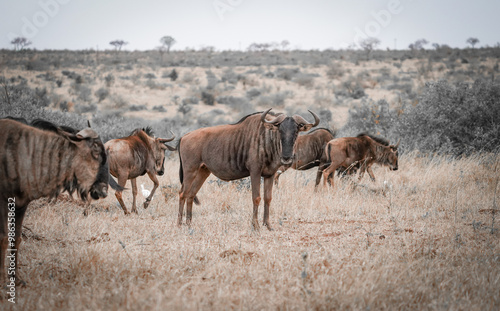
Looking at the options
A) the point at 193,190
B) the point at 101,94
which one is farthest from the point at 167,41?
the point at 193,190

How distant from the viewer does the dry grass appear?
3115mm

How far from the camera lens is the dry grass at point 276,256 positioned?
3115 mm

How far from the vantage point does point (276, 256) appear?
169 inches

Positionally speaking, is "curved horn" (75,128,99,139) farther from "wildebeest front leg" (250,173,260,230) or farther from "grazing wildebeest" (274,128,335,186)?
"grazing wildebeest" (274,128,335,186)

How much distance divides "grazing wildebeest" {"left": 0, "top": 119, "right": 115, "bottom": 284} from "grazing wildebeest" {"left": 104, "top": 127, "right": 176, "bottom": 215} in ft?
10.8

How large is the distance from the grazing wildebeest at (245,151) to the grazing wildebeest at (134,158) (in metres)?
1.49

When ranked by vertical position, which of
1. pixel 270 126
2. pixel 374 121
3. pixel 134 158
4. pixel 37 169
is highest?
pixel 270 126

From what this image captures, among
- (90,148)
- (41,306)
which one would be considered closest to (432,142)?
(90,148)

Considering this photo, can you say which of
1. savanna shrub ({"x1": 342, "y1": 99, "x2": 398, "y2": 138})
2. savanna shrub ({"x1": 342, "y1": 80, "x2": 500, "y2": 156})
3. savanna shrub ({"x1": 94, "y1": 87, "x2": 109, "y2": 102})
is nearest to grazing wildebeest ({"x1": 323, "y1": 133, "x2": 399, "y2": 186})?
savanna shrub ({"x1": 342, "y1": 80, "x2": 500, "y2": 156})

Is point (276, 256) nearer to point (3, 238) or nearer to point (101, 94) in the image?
point (3, 238)

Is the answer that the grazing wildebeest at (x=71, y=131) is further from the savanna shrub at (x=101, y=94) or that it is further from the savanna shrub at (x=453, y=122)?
the savanna shrub at (x=101, y=94)

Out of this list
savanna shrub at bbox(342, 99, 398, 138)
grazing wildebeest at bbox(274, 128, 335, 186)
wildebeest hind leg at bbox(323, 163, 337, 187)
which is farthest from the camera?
savanna shrub at bbox(342, 99, 398, 138)

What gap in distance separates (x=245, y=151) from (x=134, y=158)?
2896 millimetres

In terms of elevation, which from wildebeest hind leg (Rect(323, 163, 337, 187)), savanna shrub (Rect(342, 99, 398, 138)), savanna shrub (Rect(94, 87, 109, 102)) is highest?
savanna shrub (Rect(94, 87, 109, 102))
